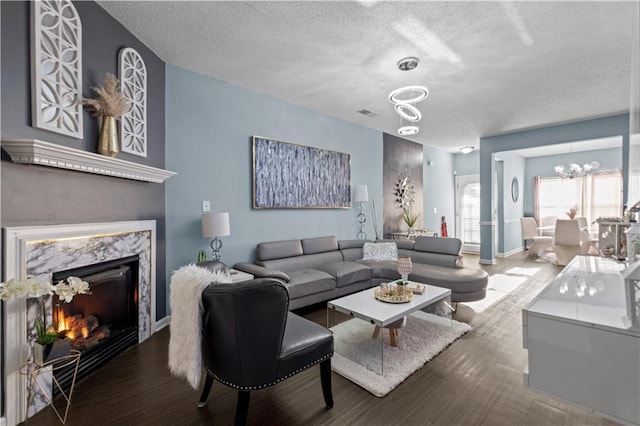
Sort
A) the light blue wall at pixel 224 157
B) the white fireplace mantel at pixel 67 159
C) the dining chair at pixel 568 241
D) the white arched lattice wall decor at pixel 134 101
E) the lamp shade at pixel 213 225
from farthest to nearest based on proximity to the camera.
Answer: the dining chair at pixel 568 241
the light blue wall at pixel 224 157
the lamp shade at pixel 213 225
the white arched lattice wall decor at pixel 134 101
the white fireplace mantel at pixel 67 159

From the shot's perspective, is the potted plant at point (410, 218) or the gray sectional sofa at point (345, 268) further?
the potted plant at point (410, 218)

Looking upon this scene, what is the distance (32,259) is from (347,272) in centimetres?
291

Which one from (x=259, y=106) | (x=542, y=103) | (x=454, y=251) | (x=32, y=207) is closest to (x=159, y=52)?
(x=259, y=106)

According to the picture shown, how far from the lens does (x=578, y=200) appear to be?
7.57 metres

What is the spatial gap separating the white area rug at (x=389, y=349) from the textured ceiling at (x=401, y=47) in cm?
278

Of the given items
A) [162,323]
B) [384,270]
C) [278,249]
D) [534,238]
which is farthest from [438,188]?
[162,323]

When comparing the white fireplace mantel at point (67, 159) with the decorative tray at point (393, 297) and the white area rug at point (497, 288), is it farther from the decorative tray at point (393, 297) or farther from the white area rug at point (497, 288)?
the white area rug at point (497, 288)

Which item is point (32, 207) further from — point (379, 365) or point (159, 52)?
point (379, 365)

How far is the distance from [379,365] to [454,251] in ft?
7.60

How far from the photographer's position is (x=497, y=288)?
4.39m

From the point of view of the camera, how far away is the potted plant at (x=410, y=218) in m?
6.17

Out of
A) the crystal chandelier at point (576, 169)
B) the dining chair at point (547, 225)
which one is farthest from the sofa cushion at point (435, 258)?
the dining chair at point (547, 225)

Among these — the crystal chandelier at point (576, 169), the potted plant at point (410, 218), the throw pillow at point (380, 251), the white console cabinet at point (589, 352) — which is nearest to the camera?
the white console cabinet at point (589, 352)

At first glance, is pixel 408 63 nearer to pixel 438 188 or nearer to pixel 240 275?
pixel 240 275
